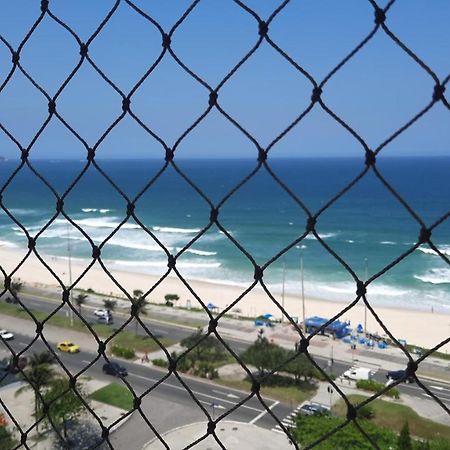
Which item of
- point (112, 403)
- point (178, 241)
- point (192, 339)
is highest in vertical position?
point (178, 241)

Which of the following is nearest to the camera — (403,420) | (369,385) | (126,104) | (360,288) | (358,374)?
(360,288)

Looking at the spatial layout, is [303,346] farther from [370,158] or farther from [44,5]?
[44,5]

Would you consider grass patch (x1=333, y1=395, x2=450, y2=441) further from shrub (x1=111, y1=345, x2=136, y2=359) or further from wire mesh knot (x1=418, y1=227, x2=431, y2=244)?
wire mesh knot (x1=418, y1=227, x2=431, y2=244)

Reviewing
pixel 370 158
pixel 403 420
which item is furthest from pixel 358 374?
pixel 370 158

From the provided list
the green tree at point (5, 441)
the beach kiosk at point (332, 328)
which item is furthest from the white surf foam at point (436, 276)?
the green tree at point (5, 441)

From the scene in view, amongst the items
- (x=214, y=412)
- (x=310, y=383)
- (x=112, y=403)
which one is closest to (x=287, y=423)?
(x=214, y=412)

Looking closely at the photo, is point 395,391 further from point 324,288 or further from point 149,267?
point 149,267

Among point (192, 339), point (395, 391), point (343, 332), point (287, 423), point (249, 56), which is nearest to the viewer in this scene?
point (249, 56)
